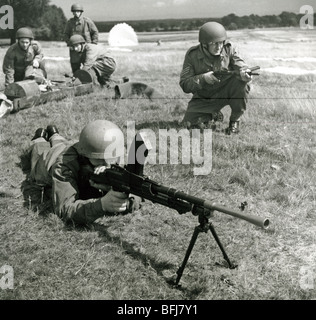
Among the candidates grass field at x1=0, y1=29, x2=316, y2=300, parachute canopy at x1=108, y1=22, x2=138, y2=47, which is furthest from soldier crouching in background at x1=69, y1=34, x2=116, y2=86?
parachute canopy at x1=108, y1=22, x2=138, y2=47

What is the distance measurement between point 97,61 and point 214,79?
5.38 meters

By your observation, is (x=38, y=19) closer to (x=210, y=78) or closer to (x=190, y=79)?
(x=190, y=79)

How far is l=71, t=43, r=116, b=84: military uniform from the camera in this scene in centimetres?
1187

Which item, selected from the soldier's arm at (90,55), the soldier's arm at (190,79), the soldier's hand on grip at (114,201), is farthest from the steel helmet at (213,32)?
the soldier's arm at (90,55)

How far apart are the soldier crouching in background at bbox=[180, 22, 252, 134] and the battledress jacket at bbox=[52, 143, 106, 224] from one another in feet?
11.0

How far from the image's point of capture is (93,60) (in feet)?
40.3

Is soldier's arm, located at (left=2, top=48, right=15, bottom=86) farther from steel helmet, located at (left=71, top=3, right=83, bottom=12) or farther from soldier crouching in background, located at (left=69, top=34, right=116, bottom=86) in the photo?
steel helmet, located at (left=71, top=3, right=83, bottom=12)

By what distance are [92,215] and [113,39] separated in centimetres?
1954

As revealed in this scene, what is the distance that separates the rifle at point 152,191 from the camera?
11.4ft

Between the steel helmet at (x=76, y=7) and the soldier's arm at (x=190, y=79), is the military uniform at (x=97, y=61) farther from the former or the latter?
the soldier's arm at (x=190, y=79)

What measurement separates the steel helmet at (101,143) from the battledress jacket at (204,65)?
3.22m
